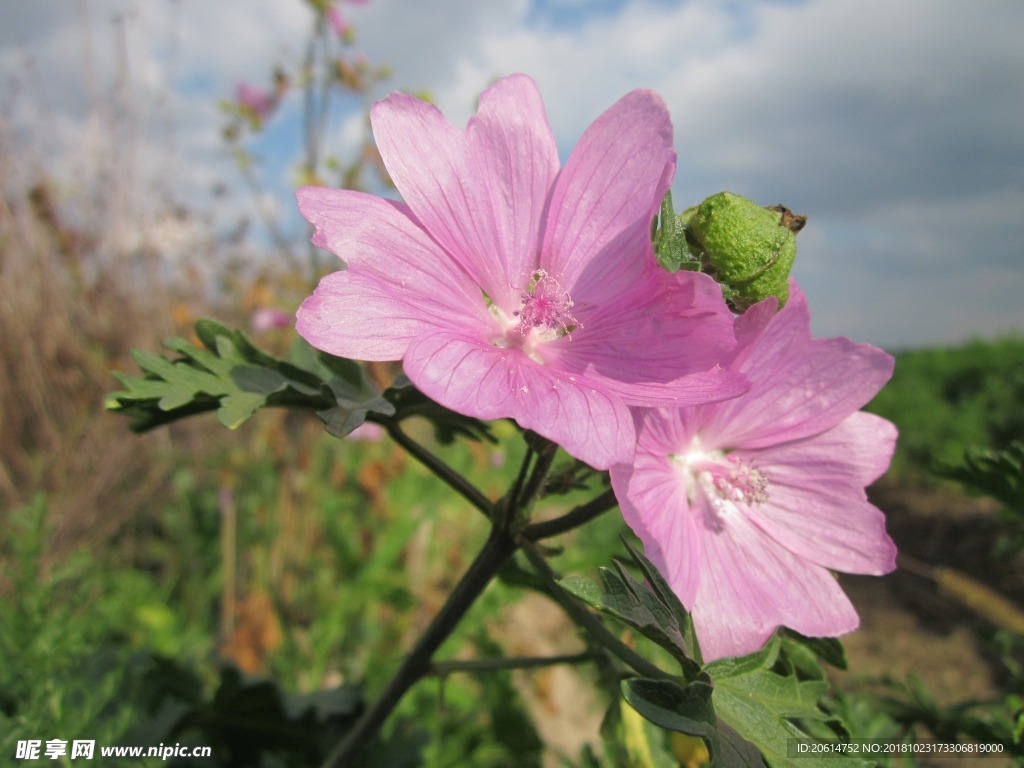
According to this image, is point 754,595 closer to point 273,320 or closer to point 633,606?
point 633,606

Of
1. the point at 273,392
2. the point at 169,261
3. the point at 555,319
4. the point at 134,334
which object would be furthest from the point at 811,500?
the point at 169,261

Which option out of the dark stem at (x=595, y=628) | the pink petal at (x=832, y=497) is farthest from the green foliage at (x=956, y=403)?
the dark stem at (x=595, y=628)

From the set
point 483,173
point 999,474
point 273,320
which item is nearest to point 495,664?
point 483,173

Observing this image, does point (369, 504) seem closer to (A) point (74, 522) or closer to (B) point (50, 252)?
(A) point (74, 522)

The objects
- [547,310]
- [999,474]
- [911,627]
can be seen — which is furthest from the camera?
[911,627]

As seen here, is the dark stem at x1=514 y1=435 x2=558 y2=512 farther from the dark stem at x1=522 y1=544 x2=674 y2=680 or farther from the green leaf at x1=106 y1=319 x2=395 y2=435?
the green leaf at x1=106 y1=319 x2=395 y2=435

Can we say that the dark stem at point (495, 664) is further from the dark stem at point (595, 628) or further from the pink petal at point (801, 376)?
the pink petal at point (801, 376)

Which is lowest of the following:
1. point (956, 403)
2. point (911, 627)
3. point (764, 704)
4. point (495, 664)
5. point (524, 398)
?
point (911, 627)
